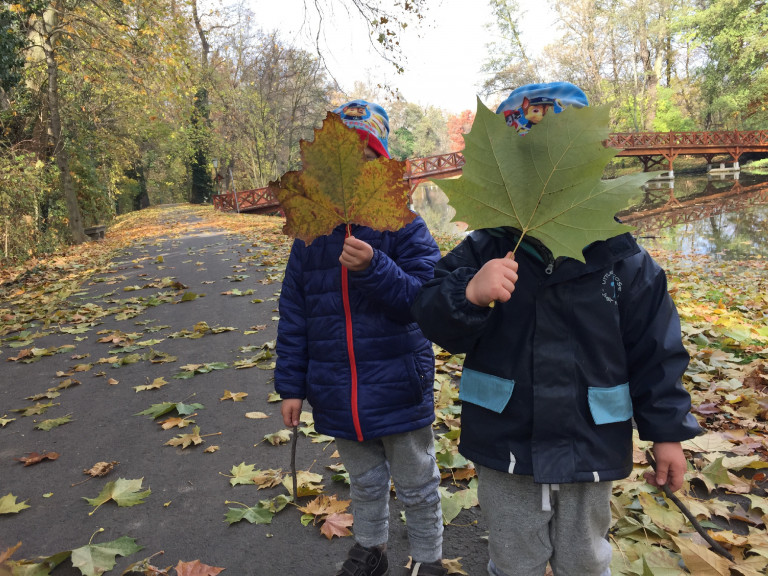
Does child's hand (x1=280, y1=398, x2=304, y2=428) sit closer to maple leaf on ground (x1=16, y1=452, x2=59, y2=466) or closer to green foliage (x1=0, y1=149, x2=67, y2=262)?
maple leaf on ground (x1=16, y1=452, x2=59, y2=466)

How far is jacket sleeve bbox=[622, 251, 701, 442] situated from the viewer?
50.5 inches

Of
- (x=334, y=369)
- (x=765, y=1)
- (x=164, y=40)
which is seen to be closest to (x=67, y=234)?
(x=164, y=40)

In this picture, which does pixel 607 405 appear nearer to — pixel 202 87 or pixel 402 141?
pixel 202 87

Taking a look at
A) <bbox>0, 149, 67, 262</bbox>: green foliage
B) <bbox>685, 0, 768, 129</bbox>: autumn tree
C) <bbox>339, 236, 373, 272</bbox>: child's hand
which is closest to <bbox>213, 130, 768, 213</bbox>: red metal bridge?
<bbox>685, 0, 768, 129</bbox>: autumn tree

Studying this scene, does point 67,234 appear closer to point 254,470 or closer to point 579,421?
point 254,470

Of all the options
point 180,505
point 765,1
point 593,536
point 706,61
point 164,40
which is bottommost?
point 180,505

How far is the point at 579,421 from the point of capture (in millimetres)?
1308

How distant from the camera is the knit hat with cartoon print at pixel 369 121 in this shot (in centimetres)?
175

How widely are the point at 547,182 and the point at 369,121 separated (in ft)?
2.70

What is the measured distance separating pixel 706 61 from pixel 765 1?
4.82 m

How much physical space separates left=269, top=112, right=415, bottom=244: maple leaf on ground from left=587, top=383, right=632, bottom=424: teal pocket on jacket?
2.28ft

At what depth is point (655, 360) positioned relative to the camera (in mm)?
1306

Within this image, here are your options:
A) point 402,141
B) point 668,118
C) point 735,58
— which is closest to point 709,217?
point 735,58

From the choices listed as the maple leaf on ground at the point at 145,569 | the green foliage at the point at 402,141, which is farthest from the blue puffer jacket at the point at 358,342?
the green foliage at the point at 402,141
